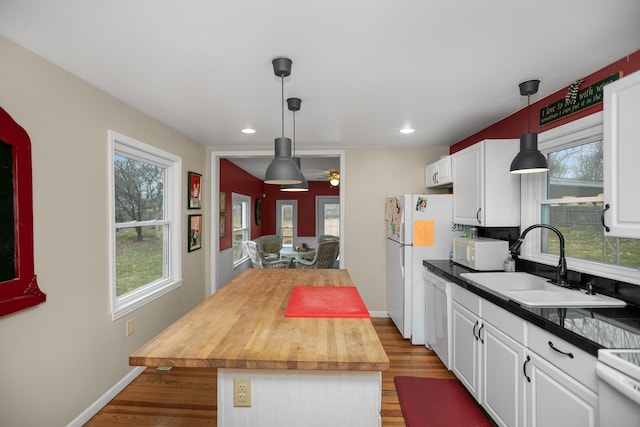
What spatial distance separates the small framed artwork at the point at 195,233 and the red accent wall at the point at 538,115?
3438mm

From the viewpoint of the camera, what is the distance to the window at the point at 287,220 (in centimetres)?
886

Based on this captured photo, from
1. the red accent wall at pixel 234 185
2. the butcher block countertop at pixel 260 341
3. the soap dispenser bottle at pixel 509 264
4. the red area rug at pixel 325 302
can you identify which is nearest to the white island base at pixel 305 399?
the butcher block countertop at pixel 260 341

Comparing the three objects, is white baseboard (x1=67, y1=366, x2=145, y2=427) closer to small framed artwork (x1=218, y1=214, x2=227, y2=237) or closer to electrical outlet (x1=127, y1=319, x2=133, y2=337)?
electrical outlet (x1=127, y1=319, x2=133, y2=337)

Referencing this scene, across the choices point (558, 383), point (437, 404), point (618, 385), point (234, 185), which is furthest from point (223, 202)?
point (618, 385)

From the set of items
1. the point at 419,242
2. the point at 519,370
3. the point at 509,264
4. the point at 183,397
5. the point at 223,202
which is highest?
the point at 223,202

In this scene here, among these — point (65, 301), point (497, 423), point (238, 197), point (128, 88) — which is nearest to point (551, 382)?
point (497, 423)

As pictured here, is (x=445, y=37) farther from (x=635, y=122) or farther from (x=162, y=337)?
(x=162, y=337)

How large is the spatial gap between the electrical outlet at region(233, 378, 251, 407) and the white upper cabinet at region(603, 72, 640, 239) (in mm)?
1811

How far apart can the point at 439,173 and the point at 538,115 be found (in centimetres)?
123

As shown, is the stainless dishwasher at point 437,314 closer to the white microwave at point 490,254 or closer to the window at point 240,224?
the white microwave at point 490,254

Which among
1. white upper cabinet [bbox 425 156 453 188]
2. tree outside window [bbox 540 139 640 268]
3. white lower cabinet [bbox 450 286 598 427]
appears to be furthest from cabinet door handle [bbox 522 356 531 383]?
white upper cabinet [bbox 425 156 453 188]

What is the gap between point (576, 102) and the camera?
2129mm

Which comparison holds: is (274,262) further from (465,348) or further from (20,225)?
(20,225)

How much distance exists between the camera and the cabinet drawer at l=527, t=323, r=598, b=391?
1290 mm
